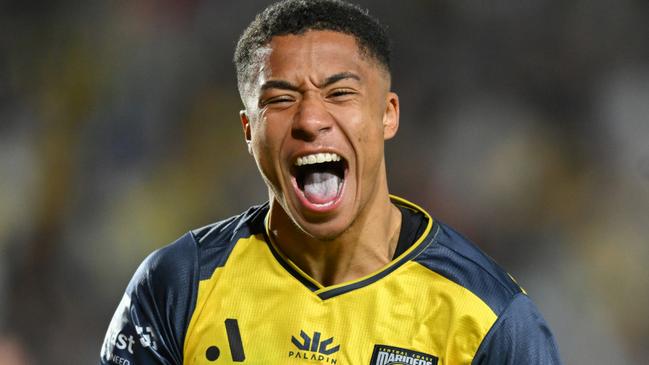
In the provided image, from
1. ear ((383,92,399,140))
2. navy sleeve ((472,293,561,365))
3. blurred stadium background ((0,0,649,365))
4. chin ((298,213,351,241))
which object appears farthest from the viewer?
blurred stadium background ((0,0,649,365))

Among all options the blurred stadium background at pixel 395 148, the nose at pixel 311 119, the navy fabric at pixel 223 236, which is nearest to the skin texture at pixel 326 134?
the nose at pixel 311 119

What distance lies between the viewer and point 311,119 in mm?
1905

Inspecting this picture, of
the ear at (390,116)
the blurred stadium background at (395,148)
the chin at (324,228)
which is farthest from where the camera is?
the blurred stadium background at (395,148)

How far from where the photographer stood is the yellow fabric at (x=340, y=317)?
6.28ft

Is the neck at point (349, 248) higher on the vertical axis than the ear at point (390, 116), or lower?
lower

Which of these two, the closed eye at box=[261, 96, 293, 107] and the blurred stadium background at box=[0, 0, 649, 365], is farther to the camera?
the blurred stadium background at box=[0, 0, 649, 365]

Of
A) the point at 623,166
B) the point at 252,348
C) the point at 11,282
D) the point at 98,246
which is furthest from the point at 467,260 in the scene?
the point at 11,282

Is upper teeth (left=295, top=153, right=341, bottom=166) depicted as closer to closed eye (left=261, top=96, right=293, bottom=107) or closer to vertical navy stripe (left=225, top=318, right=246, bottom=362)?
closed eye (left=261, top=96, right=293, bottom=107)

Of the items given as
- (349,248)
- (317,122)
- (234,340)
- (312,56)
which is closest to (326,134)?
(317,122)

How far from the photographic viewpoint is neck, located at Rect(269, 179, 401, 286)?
2061 millimetres

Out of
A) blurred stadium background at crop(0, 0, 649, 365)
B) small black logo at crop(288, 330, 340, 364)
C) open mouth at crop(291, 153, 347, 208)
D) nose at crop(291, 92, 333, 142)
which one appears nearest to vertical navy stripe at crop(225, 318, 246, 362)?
small black logo at crop(288, 330, 340, 364)

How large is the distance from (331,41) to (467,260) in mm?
578

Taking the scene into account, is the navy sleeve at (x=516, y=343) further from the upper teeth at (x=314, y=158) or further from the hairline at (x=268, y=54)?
the hairline at (x=268, y=54)

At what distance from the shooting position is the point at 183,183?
429 centimetres
